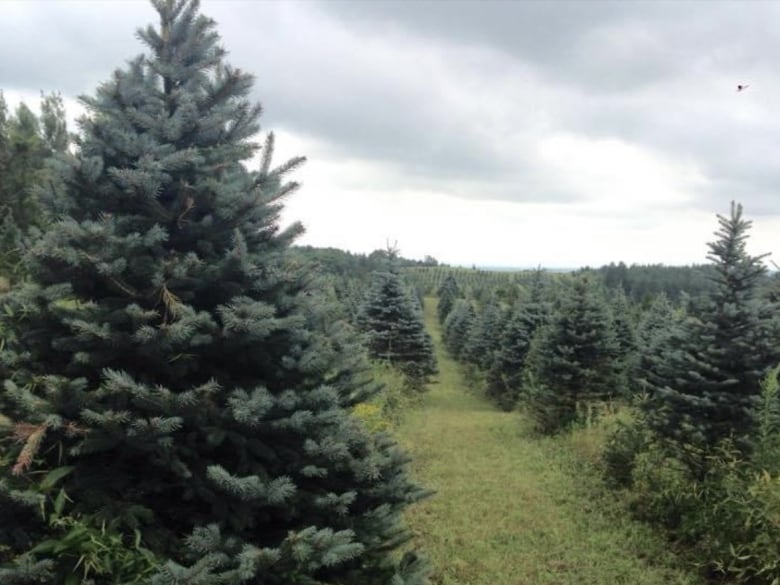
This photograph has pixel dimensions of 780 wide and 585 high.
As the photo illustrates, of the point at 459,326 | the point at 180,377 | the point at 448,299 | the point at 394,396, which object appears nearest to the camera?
the point at 180,377

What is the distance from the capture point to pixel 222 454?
3.78 m

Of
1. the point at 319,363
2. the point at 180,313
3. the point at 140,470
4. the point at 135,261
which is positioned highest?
the point at 135,261

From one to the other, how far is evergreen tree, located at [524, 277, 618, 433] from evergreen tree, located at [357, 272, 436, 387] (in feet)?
22.3

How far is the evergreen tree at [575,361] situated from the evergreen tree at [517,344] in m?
5.82

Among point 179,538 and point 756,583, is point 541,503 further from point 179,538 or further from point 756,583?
point 179,538

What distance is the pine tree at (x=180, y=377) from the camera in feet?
10.8

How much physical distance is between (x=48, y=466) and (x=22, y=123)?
23.4 meters

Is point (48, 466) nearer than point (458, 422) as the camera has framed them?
Yes

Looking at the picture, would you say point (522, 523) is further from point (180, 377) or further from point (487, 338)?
point (487, 338)

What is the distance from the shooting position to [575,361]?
1694 cm

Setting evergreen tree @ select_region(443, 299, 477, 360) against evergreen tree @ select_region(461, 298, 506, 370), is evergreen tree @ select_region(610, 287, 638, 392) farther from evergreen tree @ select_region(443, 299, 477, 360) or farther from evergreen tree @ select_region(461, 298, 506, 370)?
evergreen tree @ select_region(443, 299, 477, 360)

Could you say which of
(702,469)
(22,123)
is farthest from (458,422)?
(22,123)

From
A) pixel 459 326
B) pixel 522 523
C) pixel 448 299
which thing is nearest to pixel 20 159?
pixel 522 523

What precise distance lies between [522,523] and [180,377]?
306 inches
